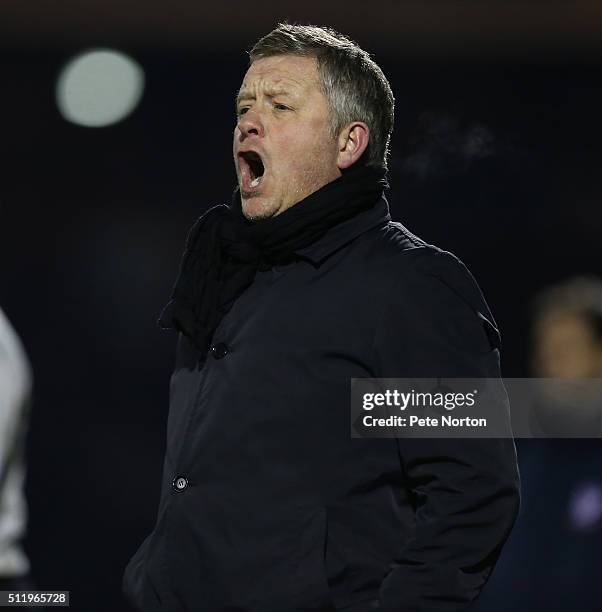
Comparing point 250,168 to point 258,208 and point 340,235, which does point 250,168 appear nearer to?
Result: point 258,208

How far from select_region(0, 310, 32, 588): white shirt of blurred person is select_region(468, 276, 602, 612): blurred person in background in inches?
67.8

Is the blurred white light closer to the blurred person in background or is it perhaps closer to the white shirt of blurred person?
the blurred person in background

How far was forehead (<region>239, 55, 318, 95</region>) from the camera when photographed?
160 centimetres

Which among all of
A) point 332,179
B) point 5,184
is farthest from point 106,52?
A: point 332,179

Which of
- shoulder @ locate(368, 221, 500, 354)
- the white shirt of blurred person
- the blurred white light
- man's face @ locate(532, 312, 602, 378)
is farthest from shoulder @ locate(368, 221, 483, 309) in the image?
the blurred white light

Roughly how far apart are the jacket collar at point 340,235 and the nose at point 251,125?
204mm

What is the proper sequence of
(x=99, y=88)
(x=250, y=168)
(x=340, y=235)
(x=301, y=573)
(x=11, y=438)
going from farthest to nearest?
(x=99, y=88), (x=250, y=168), (x=340, y=235), (x=301, y=573), (x=11, y=438)

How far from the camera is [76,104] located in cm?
352

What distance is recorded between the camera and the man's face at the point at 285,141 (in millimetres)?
1576

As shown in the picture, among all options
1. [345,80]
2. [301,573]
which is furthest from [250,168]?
[301,573]

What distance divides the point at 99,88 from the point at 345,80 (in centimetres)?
204

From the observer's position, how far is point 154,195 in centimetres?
347

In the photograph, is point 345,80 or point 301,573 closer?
point 301,573

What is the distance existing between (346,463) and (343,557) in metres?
0.13
